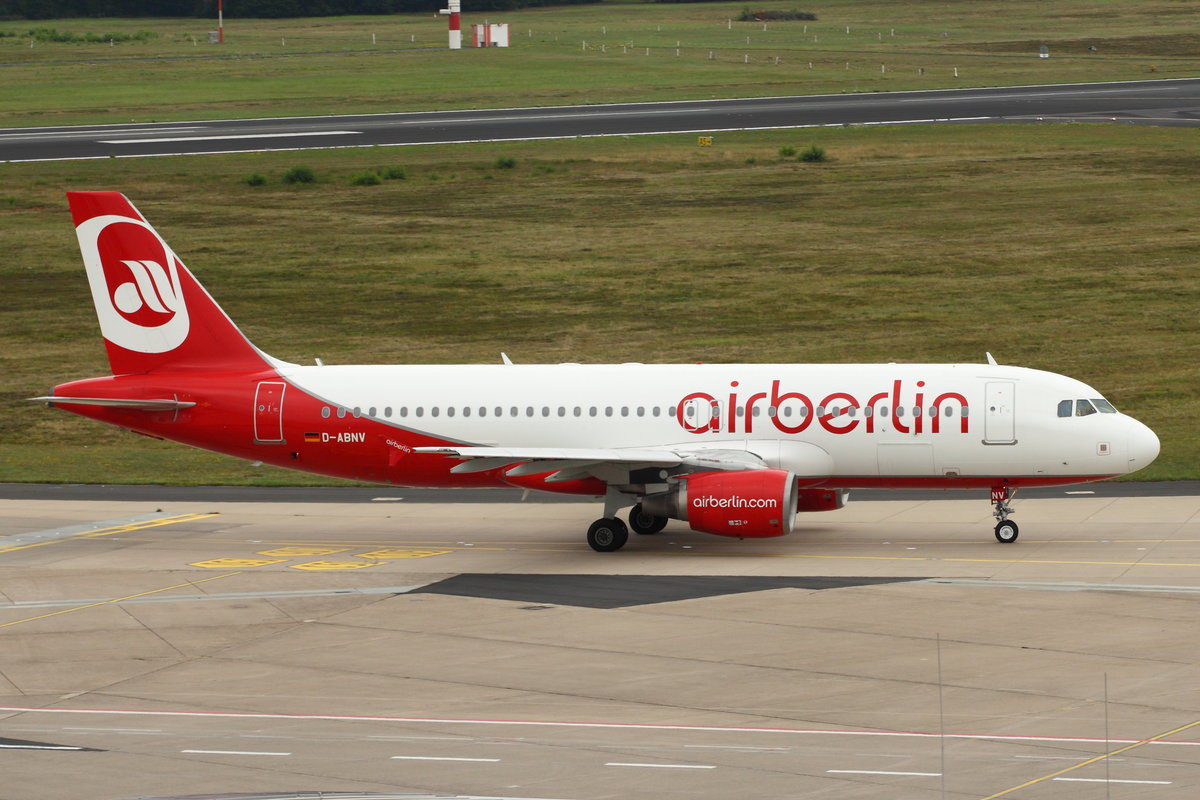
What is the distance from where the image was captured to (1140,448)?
40562 millimetres

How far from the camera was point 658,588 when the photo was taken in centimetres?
3719

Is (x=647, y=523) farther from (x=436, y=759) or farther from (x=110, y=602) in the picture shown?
(x=436, y=759)

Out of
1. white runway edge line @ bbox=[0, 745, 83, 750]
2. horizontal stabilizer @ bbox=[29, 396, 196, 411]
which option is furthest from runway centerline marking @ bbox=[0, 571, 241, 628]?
white runway edge line @ bbox=[0, 745, 83, 750]

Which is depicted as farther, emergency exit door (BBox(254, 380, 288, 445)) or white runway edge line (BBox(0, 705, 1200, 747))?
emergency exit door (BBox(254, 380, 288, 445))

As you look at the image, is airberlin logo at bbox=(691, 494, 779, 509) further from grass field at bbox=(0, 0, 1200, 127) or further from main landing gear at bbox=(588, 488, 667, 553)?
grass field at bbox=(0, 0, 1200, 127)

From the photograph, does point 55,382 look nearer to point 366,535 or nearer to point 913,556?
point 366,535

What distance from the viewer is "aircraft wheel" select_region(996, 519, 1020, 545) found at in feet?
136

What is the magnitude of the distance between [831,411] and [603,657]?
12255mm

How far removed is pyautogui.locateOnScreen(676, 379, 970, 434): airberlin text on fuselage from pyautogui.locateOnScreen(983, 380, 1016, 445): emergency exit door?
1.68 ft

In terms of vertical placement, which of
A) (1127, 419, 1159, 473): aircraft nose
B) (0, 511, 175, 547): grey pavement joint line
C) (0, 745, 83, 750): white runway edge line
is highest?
(1127, 419, 1159, 473): aircraft nose

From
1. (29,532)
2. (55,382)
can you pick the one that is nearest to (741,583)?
(29,532)

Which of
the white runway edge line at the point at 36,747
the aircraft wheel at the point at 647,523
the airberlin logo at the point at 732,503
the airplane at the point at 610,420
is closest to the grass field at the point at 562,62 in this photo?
the airplane at the point at 610,420

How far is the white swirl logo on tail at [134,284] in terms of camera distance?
146ft

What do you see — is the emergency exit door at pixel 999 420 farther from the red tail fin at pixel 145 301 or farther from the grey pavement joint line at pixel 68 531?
the grey pavement joint line at pixel 68 531
